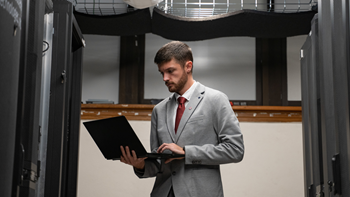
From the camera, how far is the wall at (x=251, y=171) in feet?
13.5

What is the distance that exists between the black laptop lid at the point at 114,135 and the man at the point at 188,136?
0.05m

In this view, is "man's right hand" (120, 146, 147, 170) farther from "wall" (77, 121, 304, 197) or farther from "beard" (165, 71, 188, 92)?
"wall" (77, 121, 304, 197)

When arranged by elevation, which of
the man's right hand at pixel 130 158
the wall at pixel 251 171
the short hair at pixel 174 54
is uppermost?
the short hair at pixel 174 54

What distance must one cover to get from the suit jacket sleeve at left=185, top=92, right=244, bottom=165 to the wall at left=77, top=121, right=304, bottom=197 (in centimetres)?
227

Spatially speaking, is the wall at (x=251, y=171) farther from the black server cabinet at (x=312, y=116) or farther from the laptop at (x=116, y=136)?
the laptop at (x=116, y=136)

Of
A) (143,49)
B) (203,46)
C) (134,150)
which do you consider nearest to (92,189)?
(143,49)

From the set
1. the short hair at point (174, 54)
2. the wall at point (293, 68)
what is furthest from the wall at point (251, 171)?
the short hair at point (174, 54)

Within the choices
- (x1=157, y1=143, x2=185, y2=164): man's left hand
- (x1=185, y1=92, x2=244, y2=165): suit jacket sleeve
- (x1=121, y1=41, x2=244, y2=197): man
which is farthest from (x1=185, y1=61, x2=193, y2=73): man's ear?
(x1=157, y1=143, x2=185, y2=164): man's left hand

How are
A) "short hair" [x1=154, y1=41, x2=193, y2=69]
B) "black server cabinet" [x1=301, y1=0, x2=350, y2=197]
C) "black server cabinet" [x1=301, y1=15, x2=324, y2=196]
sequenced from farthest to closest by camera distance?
"black server cabinet" [x1=301, y1=15, x2=324, y2=196] → "short hair" [x1=154, y1=41, x2=193, y2=69] → "black server cabinet" [x1=301, y1=0, x2=350, y2=197]

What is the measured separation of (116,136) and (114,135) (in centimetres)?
1

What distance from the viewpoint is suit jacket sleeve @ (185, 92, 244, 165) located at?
6.12ft

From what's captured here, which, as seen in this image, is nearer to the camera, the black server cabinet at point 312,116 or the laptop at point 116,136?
the laptop at point 116,136

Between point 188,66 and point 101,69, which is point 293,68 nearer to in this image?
point 101,69

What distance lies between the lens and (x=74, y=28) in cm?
254
